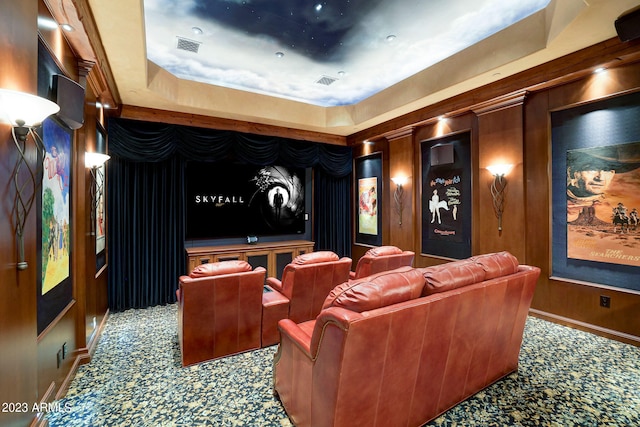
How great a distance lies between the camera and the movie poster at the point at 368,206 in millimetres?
6008

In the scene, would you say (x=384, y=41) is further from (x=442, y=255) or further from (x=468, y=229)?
(x=442, y=255)

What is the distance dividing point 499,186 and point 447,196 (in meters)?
0.82

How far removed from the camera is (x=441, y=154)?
Answer: 4.62m

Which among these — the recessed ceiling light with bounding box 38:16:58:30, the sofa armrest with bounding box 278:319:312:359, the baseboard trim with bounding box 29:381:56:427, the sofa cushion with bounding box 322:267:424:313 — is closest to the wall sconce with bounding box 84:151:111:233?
the recessed ceiling light with bounding box 38:16:58:30

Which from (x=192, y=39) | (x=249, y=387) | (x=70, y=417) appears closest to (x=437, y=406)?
(x=249, y=387)

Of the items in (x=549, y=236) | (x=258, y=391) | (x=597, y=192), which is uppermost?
(x=597, y=192)

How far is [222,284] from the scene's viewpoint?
2.53 meters

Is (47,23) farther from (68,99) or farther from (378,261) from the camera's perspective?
(378,261)

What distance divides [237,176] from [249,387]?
12.4 feet

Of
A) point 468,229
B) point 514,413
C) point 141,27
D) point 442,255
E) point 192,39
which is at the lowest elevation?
point 514,413

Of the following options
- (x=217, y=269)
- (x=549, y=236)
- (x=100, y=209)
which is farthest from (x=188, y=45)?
(x=549, y=236)

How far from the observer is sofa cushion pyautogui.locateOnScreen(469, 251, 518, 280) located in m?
2.06

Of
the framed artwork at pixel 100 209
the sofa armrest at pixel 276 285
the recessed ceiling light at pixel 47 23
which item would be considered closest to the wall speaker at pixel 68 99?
the recessed ceiling light at pixel 47 23

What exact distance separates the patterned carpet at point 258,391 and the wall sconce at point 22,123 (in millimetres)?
1274
